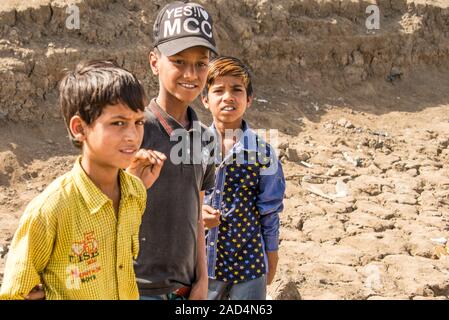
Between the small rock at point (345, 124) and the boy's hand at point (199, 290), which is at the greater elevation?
the small rock at point (345, 124)

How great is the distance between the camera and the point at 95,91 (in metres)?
1.70

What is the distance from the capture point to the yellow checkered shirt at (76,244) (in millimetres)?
1576

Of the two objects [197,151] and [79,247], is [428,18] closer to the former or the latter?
[197,151]

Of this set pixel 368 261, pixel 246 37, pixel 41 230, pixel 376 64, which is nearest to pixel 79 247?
pixel 41 230

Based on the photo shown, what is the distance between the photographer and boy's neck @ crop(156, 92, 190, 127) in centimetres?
218

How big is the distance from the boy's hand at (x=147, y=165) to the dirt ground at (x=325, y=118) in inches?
83.2

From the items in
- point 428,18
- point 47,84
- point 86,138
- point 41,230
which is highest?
point 428,18

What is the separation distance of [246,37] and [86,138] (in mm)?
6244

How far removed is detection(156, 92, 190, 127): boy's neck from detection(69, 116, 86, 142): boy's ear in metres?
0.49

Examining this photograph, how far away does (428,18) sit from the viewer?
9.54 meters

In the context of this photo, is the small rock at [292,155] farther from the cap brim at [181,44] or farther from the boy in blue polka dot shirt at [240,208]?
the cap brim at [181,44]

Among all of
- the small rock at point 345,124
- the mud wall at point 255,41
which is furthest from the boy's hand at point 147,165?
the small rock at point 345,124

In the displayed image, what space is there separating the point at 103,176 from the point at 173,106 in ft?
1.63

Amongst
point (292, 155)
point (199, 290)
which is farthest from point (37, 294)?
point (292, 155)
